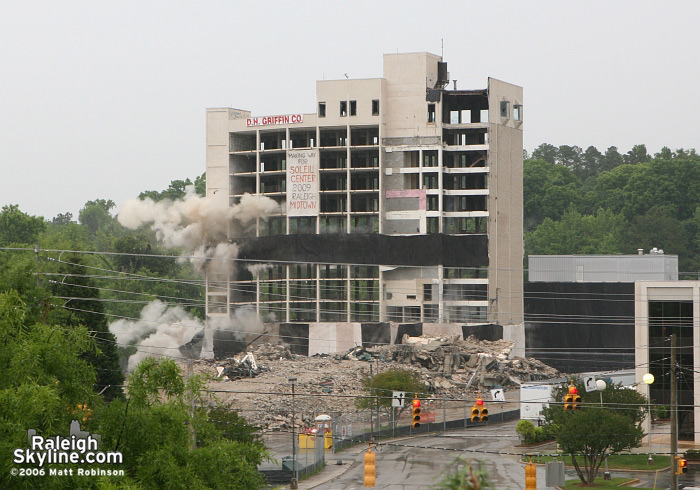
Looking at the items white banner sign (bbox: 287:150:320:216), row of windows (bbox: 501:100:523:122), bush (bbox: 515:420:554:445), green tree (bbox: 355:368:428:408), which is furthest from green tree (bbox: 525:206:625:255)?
bush (bbox: 515:420:554:445)

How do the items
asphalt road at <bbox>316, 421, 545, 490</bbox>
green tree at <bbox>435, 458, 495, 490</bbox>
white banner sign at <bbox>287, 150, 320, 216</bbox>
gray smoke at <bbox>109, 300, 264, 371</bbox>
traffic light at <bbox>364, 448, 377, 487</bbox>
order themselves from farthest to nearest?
white banner sign at <bbox>287, 150, 320, 216</bbox> → gray smoke at <bbox>109, 300, 264, 371</bbox> → asphalt road at <bbox>316, 421, 545, 490</bbox> → traffic light at <bbox>364, 448, 377, 487</bbox> → green tree at <bbox>435, 458, 495, 490</bbox>

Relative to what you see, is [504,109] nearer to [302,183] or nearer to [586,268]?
[586,268]

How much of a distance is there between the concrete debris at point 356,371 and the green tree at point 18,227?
3859 centimetres

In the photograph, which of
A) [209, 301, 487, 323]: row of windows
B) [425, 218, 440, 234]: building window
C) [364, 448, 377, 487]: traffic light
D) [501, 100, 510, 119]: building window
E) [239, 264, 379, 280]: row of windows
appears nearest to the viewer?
[364, 448, 377, 487]: traffic light

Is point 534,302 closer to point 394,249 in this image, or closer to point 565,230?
point 394,249

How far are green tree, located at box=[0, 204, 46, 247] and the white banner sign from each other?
39.1 meters

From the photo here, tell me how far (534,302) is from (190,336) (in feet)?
129

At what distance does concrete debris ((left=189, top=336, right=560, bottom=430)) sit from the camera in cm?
9912

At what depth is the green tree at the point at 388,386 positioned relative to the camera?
9662cm

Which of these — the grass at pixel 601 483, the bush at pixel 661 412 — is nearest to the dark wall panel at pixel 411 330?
the bush at pixel 661 412

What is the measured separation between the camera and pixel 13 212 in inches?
5758

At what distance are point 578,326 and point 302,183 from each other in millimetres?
35090

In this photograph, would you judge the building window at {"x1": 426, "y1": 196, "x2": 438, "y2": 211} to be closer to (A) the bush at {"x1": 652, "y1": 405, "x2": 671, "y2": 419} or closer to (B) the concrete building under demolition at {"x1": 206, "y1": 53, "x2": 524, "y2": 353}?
(B) the concrete building under demolition at {"x1": 206, "y1": 53, "x2": 524, "y2": 353}

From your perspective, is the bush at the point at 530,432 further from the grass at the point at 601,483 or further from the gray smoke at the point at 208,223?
the gray smoke at the point at 208,223
